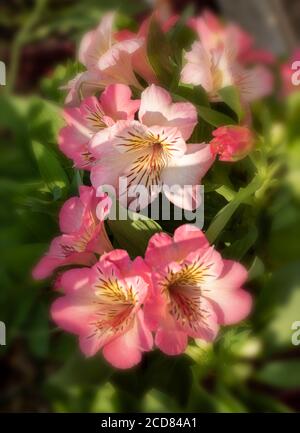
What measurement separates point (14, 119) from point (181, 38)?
354mm

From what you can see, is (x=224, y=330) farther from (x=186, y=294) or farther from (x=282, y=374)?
→ (x=282, y=374)

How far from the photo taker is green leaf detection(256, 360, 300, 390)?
683mm

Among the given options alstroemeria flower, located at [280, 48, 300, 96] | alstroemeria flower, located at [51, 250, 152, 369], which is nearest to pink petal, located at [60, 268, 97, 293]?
alstroemeria flower, located at [51, 250, 152, 369]

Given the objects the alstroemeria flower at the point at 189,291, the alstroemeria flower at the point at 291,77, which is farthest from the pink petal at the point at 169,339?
the alstroemeria flower at the point at 291,77

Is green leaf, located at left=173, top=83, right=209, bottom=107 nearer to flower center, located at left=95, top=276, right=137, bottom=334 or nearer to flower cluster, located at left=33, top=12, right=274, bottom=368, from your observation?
flower cluster, located at left=33, top=12, right=274, bottom=368

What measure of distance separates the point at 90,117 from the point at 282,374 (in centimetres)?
37

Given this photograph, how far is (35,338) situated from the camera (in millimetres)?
940

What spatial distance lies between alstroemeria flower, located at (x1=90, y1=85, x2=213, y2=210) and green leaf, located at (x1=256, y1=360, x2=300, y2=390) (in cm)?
32

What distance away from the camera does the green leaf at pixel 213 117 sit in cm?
50

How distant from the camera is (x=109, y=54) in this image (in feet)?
1.61

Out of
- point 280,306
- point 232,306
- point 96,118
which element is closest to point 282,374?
point 280,306

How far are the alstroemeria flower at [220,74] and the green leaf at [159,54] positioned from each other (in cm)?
2

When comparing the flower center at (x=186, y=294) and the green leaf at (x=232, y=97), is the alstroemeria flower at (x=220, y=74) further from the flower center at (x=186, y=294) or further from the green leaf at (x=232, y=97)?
the flower center at (x=186, y=294)
